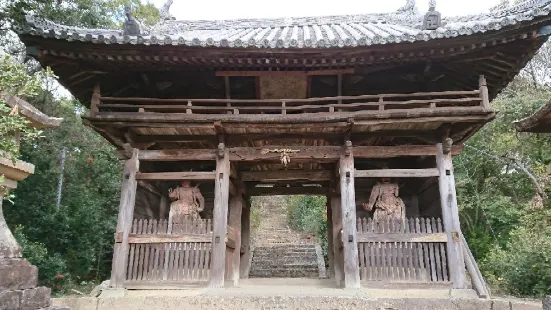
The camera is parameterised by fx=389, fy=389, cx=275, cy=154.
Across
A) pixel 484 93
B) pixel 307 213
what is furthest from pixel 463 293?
pixel 307 213

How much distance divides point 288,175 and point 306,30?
14.4 ft

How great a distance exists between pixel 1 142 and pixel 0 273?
1.21m

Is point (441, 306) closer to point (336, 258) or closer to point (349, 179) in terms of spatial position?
point (349, 179)

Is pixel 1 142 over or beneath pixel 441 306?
over

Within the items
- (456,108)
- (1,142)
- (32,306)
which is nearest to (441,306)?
(456,108)

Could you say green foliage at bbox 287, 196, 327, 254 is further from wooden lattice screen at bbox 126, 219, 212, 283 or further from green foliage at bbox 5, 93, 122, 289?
wooden lattice screen at bbox 126, 219, 212, 283

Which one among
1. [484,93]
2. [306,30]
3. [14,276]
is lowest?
[14,276]

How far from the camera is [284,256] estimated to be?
16016 millimetres

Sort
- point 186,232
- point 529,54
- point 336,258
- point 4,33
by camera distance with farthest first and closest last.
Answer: point 4,33
point 336,258
point 186,232
point 529,54

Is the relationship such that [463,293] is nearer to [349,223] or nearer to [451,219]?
[451,219]

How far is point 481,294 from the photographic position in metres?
6.66

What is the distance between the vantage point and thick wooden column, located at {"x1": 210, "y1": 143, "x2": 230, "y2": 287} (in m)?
7.15

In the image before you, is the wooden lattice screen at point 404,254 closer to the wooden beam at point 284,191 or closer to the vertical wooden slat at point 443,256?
the vertical wooden slat at point 443,256

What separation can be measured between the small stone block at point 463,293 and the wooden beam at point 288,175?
12.9 ft
